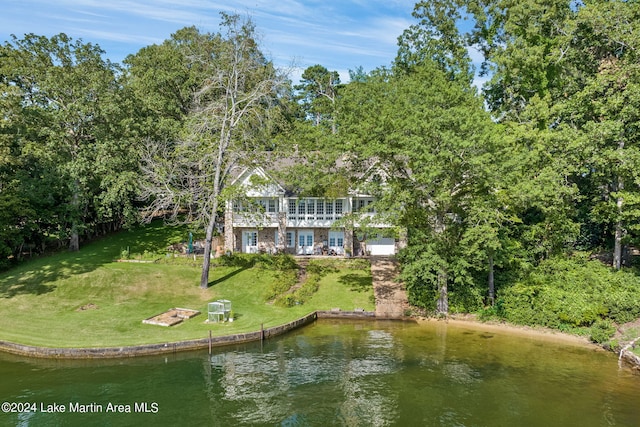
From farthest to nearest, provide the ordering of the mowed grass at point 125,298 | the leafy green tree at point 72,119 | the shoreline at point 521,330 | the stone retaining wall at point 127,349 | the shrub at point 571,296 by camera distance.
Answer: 1. the leafy green tree at point 72,119
2. the shrub at point 571,296
3. the shoreline at point 521,330
4. the mowed grass at point 125,298
5. the stone retaining wall at point 127,349

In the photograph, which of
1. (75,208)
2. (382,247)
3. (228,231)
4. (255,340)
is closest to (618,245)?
(382,247)

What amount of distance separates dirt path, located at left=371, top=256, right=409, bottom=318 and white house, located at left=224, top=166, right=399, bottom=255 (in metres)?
3.07

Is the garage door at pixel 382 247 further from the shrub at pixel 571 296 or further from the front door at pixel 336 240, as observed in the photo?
the shrub at pixel 571 296

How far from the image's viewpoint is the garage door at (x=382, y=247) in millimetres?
41250

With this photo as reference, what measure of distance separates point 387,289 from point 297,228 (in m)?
12.0

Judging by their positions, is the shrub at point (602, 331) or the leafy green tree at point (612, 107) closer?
the shrub at point (602, 331)

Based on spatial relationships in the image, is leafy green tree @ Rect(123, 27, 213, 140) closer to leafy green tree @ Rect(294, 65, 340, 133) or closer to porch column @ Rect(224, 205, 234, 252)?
porch column @ Rect(224, 205, 234, 252)

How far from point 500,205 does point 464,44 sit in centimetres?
2381

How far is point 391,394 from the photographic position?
1881 centimetres

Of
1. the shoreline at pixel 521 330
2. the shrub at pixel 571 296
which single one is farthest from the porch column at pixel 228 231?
the shrub at pixel 571 296

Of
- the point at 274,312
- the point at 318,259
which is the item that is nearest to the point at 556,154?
the point at 318,259

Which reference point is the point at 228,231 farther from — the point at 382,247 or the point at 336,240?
the point at 382,247

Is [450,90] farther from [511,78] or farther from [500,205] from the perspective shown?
[511,78]

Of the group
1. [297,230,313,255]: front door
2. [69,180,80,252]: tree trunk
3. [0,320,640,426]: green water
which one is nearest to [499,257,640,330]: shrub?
[0,320,640,426]: green water
